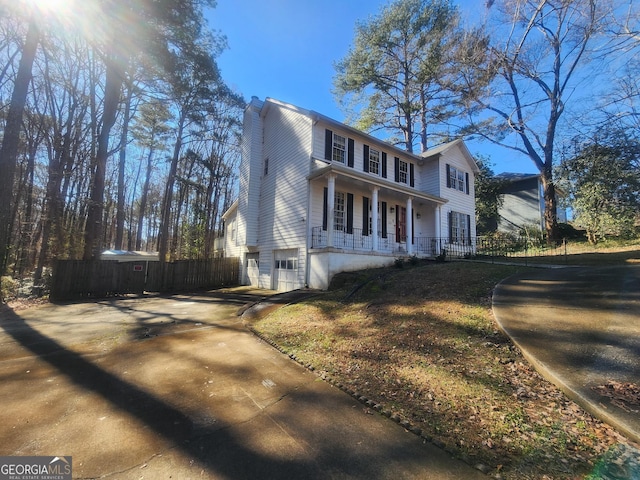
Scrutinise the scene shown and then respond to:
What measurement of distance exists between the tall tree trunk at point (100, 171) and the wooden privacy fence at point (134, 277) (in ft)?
4.48

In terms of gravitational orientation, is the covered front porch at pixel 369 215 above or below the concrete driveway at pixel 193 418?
above

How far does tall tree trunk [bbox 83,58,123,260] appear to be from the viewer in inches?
532

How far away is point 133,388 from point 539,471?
4.43 metres

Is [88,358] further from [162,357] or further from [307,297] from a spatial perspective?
[307,297]

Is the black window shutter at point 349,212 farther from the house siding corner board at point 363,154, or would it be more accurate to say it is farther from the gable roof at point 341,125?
the gable roof at point 341,125

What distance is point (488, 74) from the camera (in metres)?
17.6

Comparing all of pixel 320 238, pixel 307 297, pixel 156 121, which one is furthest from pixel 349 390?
pixel 156 121

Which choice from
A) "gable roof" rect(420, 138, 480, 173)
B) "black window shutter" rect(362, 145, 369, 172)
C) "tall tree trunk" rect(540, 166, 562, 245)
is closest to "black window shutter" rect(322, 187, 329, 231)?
"black window shutter" rect(362, 145, 369, 172)

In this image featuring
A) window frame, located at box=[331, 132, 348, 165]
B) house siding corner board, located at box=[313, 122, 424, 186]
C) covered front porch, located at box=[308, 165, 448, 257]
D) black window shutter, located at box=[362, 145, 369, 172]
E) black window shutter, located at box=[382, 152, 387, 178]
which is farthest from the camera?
black window shutter, located at box=[382, 152, 387, 178]

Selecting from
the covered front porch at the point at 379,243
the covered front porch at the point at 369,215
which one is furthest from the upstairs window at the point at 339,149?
the covered front porch at the point at 379,243

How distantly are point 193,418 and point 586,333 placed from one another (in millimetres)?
5608

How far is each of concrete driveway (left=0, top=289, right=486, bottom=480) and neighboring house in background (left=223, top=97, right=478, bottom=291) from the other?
704 centimetres

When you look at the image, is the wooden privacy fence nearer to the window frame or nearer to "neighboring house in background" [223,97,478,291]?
"neighboring house in background" [223,97,478,291]

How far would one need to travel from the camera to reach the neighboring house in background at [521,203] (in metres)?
23.2
